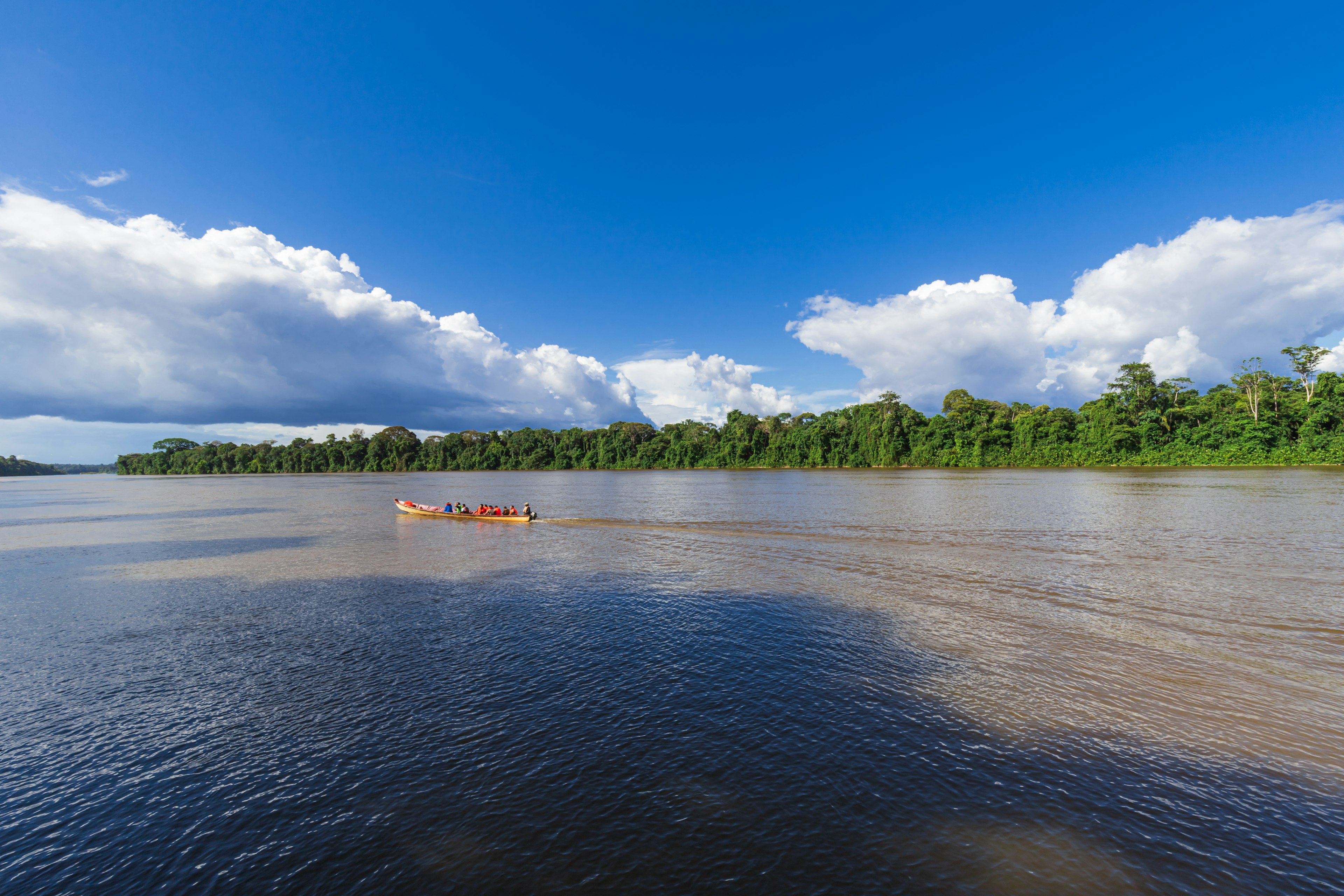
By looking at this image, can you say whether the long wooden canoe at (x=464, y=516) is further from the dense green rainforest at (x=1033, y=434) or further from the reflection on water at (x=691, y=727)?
the dense green rainforest at (x=1033, y=434)

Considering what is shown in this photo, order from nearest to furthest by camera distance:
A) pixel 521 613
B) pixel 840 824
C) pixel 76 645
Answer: pixel 840 824 < pixel 76 645 < pixel 521 613

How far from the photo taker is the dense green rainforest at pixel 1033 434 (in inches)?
3880

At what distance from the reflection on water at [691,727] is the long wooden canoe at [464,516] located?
18.2 metres

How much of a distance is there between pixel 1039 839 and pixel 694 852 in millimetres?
4863

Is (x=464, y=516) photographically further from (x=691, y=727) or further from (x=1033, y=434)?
(x=1033, y=434)

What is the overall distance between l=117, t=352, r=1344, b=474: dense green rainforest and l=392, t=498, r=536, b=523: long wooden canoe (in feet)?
408

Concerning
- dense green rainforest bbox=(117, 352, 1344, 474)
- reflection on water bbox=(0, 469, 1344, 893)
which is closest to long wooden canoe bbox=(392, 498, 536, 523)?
reflection on water bbox=(0, 469, 1344, 893)

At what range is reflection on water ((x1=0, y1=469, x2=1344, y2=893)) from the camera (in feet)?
24.4

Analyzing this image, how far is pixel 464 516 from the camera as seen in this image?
161ft

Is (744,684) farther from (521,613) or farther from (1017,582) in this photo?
(1017,582)

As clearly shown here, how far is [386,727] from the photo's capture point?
10945 mm

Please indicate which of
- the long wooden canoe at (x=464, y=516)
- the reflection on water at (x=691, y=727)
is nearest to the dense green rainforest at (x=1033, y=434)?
the reflection on water at (x=691, y=727)

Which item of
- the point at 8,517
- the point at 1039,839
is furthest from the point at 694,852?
the point at 8,517

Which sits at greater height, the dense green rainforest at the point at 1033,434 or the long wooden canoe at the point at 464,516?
the dense green rainforest at the point at 1033,434
